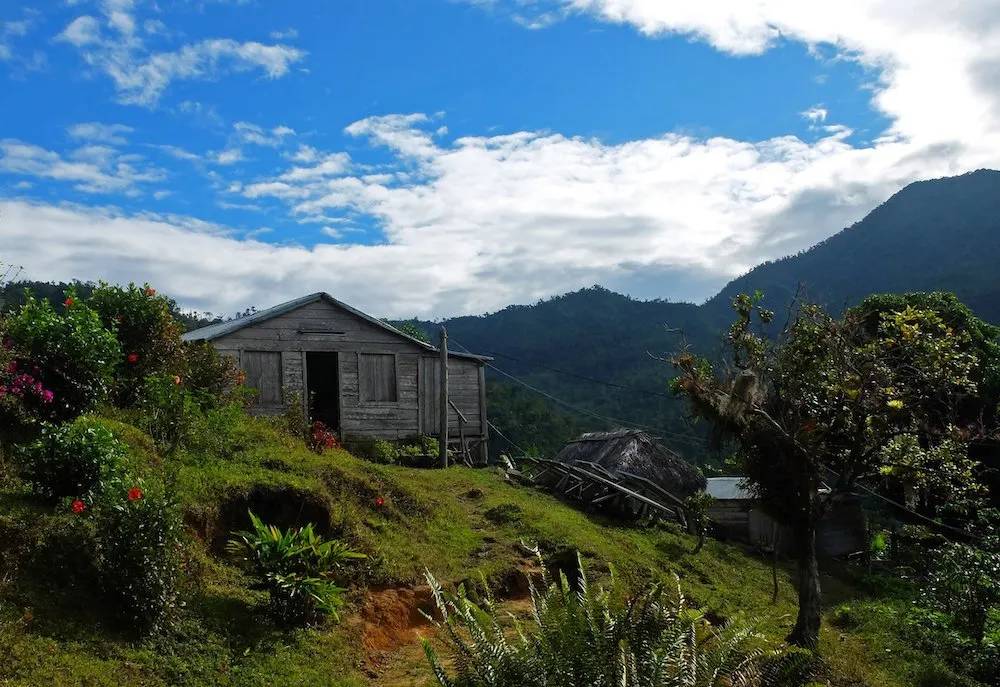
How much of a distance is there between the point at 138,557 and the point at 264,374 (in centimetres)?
1264

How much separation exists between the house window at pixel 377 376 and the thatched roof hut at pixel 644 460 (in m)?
5.36

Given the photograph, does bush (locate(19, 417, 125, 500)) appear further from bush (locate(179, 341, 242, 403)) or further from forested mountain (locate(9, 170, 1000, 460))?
forested mountain (locate(9, 170, 1000, 460))

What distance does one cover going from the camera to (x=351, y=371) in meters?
20.5

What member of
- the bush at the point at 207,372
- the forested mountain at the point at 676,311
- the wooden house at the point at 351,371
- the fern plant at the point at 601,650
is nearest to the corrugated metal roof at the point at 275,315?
the wooden house at the point at 351,371

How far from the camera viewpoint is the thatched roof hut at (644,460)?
18.8 m

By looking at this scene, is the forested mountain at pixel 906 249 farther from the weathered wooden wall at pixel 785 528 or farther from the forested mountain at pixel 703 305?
the weathered wooden wall at pixel 785 528

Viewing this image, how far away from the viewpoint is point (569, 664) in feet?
10.1

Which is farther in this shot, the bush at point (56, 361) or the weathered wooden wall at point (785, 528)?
the weathered wooden wall at point (785, 528)

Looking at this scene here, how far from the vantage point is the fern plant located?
3.05m

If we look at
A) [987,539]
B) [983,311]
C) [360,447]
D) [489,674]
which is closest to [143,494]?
[489,674]

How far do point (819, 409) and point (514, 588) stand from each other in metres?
5.15

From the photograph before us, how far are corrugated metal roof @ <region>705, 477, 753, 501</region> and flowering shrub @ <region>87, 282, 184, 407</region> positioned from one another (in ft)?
43.7

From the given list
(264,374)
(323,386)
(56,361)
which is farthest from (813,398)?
(323,386)

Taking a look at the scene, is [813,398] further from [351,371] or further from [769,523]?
[351,371]
